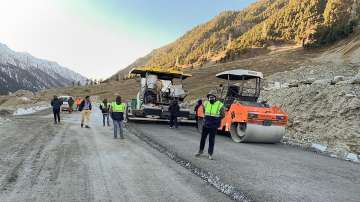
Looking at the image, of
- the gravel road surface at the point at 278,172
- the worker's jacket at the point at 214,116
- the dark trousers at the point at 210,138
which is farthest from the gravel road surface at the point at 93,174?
the worker's jacket at the point at 214,116

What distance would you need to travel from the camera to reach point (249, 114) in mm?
14445

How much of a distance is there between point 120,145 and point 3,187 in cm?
596

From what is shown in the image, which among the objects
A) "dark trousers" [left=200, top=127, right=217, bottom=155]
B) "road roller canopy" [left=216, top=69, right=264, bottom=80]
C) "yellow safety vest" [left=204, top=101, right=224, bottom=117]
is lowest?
"dark trousers" [left=200, top=127, right=217, bottom=155]

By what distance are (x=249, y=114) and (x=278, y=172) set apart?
5.48m

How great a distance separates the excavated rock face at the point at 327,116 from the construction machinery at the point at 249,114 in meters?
1.91

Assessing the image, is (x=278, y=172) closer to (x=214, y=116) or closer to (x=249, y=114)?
(x=214, y=116)

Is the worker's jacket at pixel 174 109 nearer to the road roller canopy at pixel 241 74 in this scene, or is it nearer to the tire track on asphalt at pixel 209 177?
the road roller canopy at pixel 241 74

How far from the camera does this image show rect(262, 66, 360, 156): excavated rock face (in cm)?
1480

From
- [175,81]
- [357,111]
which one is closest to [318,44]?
[175,81]

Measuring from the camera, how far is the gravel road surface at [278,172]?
7223mm

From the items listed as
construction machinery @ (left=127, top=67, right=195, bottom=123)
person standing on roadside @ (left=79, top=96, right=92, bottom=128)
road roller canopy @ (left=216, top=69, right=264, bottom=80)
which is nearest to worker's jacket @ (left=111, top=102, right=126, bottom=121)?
person standing on roadside @ (left=79, top=96, right=92, bottom=128)

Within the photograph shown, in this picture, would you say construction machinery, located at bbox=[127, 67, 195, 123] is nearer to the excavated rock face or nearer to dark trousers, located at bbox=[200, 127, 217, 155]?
the excavated rock face

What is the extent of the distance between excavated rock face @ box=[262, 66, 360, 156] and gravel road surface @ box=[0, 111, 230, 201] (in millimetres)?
7345

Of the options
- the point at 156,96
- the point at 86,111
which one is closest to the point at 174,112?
the point at 156,96
